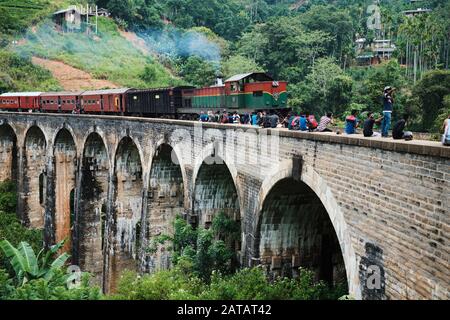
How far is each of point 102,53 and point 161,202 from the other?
59.0m

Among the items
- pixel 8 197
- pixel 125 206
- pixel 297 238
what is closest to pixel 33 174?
pixel 8 197

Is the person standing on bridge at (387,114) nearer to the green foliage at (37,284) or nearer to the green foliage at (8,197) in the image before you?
the green foliage at (37,284)

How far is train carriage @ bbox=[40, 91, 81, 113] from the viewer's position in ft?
129

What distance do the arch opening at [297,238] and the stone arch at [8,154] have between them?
31.4 metres

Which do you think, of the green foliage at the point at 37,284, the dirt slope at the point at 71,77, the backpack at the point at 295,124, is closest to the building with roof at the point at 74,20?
the dirt slope at the point at 71,77

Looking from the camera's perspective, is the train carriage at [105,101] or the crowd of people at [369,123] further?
the train carriage at [105,101]

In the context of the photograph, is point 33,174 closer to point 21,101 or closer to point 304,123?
point 21,101

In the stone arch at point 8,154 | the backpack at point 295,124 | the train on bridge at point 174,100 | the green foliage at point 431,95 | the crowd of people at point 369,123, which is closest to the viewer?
the crowd of people at point 369,123

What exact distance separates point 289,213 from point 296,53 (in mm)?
44437

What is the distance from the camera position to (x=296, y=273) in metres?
15.5

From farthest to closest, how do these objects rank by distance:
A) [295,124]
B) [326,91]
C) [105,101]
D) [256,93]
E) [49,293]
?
1. [326,91]
2. [105,101]
3. [256,93]
4. [295,124]
5. [49,293]

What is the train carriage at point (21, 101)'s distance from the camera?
4375 cm

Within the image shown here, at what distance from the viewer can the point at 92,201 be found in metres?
30.5

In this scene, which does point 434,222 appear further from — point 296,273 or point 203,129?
point 203,129
